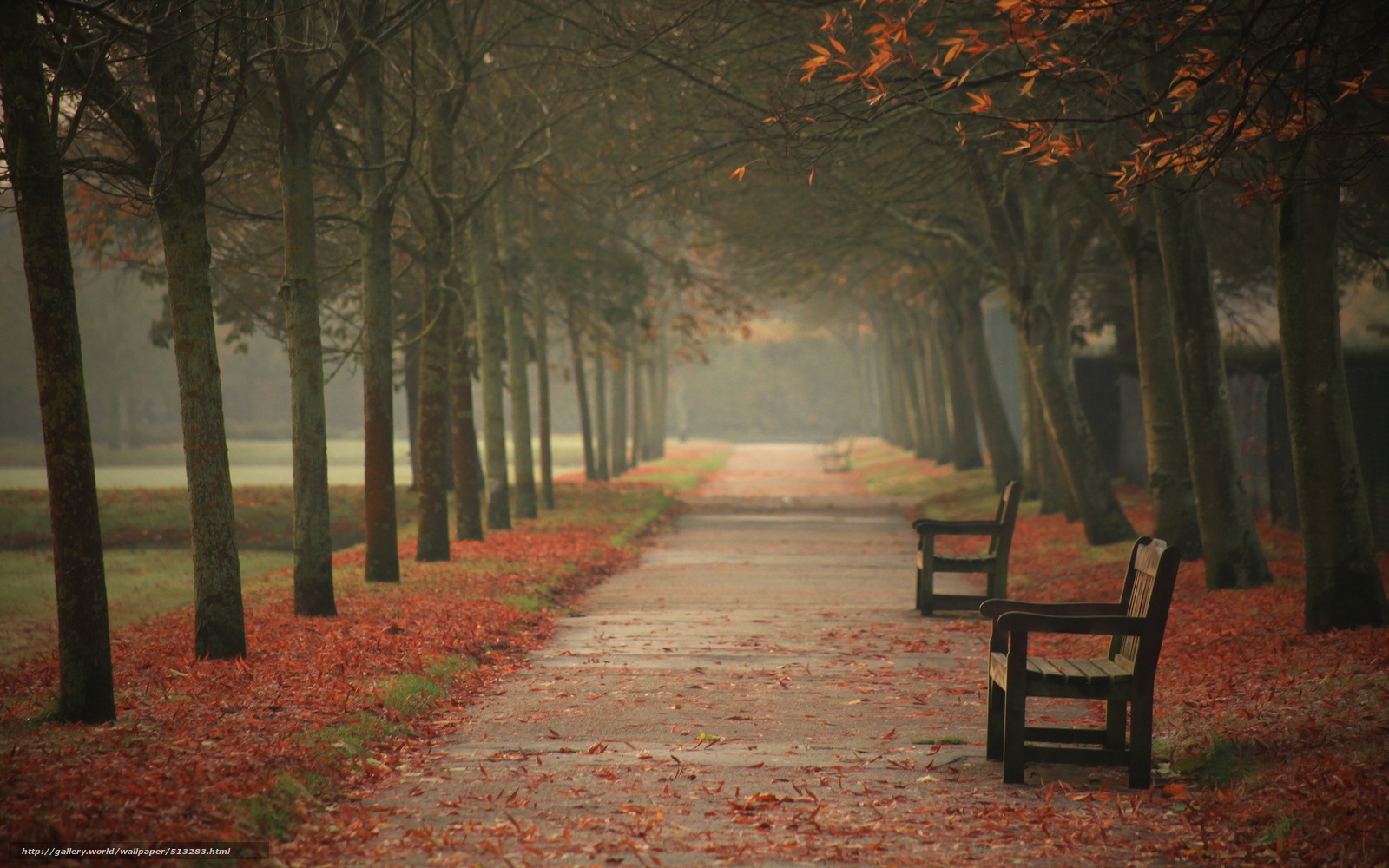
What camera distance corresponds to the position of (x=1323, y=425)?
8523mm

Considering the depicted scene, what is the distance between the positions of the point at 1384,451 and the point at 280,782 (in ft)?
43.9

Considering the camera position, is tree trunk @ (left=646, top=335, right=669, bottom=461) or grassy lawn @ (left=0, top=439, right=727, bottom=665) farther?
tree trunk @ (left=646, top=335, right=669, bottom=461)

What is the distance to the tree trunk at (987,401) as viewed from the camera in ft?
80.6

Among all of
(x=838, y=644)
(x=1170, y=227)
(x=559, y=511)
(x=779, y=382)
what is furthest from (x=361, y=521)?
(x=779, y=382)

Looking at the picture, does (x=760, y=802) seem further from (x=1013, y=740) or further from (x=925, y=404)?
(x=925, y=404)

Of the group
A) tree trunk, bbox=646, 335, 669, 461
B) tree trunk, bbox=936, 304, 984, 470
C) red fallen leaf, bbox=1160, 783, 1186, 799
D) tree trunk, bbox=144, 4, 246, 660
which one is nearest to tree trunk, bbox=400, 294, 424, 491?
tree trunk, bbox=936, 304, 984, 470

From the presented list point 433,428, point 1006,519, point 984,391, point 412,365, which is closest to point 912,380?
point 984,391

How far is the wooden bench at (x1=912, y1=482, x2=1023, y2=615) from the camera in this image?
11.4 metres

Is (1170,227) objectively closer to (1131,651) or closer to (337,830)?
(1131,651)

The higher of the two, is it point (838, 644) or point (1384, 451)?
point (1384, 451)

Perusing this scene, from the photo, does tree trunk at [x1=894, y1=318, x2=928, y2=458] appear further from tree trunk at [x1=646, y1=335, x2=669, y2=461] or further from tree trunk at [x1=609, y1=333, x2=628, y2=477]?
tree trunk at [x1=609, y1=333, x2=628, y2=477]

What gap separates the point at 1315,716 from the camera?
618 centimetres

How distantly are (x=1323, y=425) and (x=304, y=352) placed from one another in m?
8.40

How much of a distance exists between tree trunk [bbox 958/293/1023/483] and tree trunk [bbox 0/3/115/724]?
20.3 meters
